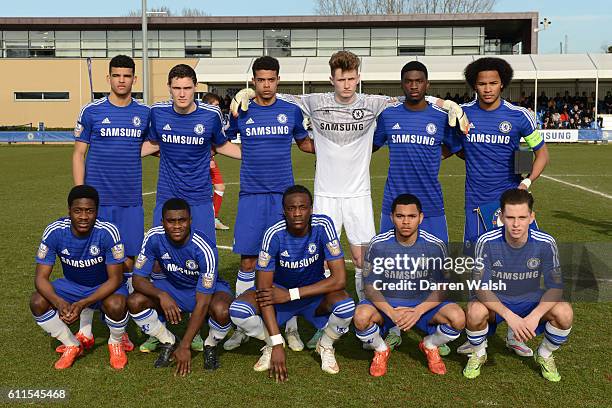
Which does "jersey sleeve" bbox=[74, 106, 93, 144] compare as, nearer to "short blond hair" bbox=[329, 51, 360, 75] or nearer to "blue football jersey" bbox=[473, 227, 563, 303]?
"short blond hair" bbox=[329, 51, 360, 75]

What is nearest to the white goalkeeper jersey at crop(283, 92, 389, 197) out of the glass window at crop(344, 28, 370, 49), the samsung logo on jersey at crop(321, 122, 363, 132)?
the samsung logo on jersey at crop(321, 122, 363, 132)

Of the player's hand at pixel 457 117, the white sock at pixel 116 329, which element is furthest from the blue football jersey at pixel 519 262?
the white sock at pixel 116 329

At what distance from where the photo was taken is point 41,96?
4419 centimetres

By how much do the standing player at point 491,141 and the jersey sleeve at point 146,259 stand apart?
7.68 ft

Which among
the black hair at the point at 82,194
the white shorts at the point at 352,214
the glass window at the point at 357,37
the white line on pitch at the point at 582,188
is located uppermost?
the glass window at the point at 357,37

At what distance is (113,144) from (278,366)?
2.31 meters

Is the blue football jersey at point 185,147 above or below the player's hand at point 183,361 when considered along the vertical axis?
above

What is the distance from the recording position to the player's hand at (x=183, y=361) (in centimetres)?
450

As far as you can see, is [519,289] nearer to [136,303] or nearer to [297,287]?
[297,287]

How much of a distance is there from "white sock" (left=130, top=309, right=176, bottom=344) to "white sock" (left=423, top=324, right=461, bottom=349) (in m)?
1.82

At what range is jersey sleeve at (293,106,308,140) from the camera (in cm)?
547

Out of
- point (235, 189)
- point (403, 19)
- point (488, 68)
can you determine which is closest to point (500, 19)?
point (403, 19)

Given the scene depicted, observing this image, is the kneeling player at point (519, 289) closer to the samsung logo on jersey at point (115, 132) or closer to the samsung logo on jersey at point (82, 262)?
the samsung logo on jersey at point (82, 262)

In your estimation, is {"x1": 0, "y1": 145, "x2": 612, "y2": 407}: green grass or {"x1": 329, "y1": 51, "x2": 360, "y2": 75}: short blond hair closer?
{"x1": 0, "y1": 145, "x2": 612, "y2": 407}: green grass
